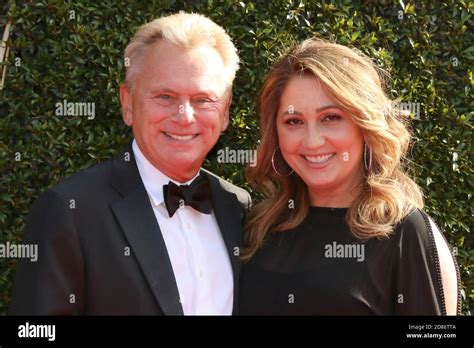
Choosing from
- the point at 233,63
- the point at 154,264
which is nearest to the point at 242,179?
the point at 233,63

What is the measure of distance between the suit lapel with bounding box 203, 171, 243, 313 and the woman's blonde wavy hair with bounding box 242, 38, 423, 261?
2.3 inches

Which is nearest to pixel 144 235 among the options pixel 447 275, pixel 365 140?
pixel 365 140

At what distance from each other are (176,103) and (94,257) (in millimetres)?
777

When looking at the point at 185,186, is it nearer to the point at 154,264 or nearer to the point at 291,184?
the point at 154,264

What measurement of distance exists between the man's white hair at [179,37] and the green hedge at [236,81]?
1002mm

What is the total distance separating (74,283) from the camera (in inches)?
120

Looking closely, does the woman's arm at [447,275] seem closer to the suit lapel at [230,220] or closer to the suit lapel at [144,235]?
the suit lapel at [230,220]

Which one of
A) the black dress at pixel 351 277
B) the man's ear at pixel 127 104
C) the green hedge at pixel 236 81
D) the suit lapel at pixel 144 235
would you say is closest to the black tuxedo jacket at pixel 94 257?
the suit lapel at pixel 144 235

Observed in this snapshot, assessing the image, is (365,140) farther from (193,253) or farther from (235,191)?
(193,253)

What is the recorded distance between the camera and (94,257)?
3.08 metres

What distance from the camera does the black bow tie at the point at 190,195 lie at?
132 inches

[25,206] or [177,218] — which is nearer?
[177,218]
